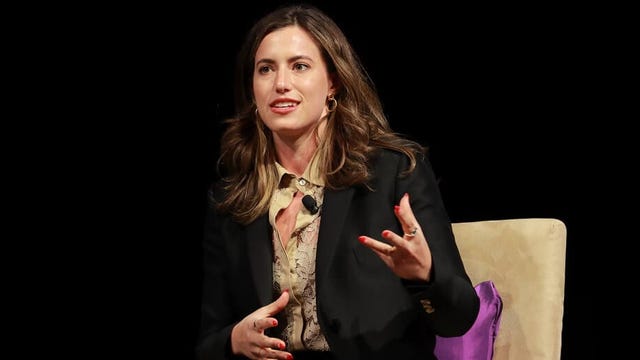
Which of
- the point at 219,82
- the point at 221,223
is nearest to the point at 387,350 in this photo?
the point at 221,223

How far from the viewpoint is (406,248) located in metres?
1.69

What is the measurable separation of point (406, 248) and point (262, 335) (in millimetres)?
418

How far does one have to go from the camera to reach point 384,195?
2.03 m

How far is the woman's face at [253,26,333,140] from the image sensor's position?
6.81 feet

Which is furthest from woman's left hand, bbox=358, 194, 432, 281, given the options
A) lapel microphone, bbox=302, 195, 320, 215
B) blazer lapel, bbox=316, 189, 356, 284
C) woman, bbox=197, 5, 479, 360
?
lapel microphone, bbox=302, 195, 320, 215

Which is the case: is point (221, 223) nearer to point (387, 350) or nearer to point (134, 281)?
point (387, 350)

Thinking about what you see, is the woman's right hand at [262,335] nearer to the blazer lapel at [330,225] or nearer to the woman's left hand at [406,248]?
the blazer lapel at [330,225]

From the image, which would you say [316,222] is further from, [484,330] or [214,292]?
[484,330]

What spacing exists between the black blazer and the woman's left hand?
42 millimetres

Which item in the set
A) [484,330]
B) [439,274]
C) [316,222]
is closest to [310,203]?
[316,222]

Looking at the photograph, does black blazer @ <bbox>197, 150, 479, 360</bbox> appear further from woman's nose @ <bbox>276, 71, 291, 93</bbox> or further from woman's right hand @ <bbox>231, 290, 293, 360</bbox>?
woman's nose @ <bbox>276, 71, 291, 93</bbox>

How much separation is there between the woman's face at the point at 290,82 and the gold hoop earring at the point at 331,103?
0.16 feet

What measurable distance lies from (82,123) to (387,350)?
5.01 ft

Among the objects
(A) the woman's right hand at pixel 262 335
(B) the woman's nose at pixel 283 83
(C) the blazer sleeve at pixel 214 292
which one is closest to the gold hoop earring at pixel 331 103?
(B) the woman's nose at pixel 283 83
